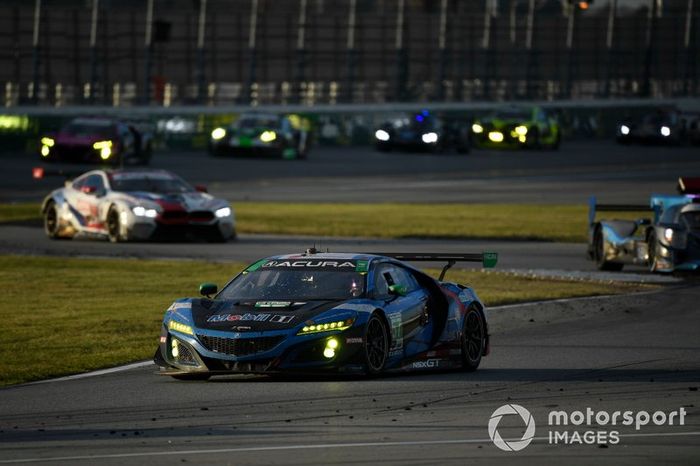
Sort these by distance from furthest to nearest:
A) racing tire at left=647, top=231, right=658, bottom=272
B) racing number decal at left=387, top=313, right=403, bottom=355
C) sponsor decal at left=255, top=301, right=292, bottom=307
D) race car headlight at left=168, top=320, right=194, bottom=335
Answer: racing tire at left=647, top=231, right=658, bottom=272, racing number decal at left=387, top=313, right=403, bottom=355, sponsor decal at left=255, top=301, right=292, bottom=307, race car headlight at left=168, top=320, right=194, bottom=335

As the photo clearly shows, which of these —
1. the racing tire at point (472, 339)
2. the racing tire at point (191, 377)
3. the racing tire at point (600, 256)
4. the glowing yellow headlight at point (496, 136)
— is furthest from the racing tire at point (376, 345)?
the glowing yellow headlight at point (496, 136)

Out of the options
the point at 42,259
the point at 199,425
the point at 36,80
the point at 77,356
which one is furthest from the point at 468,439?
the point at 36,80

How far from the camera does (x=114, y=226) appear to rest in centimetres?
3120

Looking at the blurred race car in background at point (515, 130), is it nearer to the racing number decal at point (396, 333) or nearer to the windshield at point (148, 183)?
the windshield at point (148, 183)

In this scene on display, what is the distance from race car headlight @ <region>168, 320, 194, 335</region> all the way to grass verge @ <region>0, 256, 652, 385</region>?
1532 millimetres

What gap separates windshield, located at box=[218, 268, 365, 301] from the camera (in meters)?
14.1

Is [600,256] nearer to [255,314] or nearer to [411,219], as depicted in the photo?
[411,219]

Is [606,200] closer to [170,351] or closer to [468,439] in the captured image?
[170,351]

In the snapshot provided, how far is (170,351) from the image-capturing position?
45.2 ft

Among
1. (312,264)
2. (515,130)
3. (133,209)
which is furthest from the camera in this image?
(515,130)

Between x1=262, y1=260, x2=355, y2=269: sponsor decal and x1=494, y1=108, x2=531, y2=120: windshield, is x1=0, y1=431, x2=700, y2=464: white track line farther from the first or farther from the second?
x1=494, y1=108, x2=531, y2=120: windshield

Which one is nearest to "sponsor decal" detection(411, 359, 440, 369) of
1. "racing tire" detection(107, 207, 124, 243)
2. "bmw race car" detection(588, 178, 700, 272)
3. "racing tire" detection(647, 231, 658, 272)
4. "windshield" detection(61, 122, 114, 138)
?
"bmw race car" detection(588, 178, 700, 272)

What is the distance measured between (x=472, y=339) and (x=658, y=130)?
2213 inches

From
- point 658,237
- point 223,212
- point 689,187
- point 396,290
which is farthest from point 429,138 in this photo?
point 396,290
